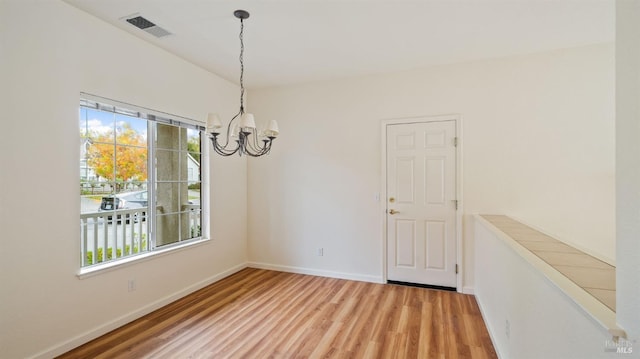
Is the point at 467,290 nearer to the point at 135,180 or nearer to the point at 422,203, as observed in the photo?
the point at 422,203

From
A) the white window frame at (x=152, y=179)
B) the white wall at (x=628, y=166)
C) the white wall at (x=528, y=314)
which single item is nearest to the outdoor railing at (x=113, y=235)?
the white window frame at (x=152, y=179)

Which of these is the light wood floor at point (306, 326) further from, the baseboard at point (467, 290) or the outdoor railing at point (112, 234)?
the outdoor railing at point (112, 234)

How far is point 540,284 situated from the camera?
143cm

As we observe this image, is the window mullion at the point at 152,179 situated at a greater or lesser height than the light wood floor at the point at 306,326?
greater

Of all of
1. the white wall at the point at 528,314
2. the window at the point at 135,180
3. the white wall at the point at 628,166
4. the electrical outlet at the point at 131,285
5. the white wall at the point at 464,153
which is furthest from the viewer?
the white wall at the point at 464,153

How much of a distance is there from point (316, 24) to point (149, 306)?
129 inches

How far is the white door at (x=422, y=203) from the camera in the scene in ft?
11.9

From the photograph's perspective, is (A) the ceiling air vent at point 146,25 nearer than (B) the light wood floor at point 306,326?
No

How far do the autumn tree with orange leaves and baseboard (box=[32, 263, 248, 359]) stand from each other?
1.29 m

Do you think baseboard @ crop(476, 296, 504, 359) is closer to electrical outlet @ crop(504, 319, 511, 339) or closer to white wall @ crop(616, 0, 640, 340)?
electrical outlet @ crop(504, 319, 511, 339)

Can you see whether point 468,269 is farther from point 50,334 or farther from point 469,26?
point 50,334

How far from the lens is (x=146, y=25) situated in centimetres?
268

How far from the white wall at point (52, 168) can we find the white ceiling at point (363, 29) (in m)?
0.31

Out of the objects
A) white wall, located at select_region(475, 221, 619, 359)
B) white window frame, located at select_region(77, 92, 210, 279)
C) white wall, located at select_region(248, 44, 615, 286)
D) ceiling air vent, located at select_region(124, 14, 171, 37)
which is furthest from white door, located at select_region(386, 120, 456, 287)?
ceiling air vent, located at select_region(124, 14, 171, 37)
